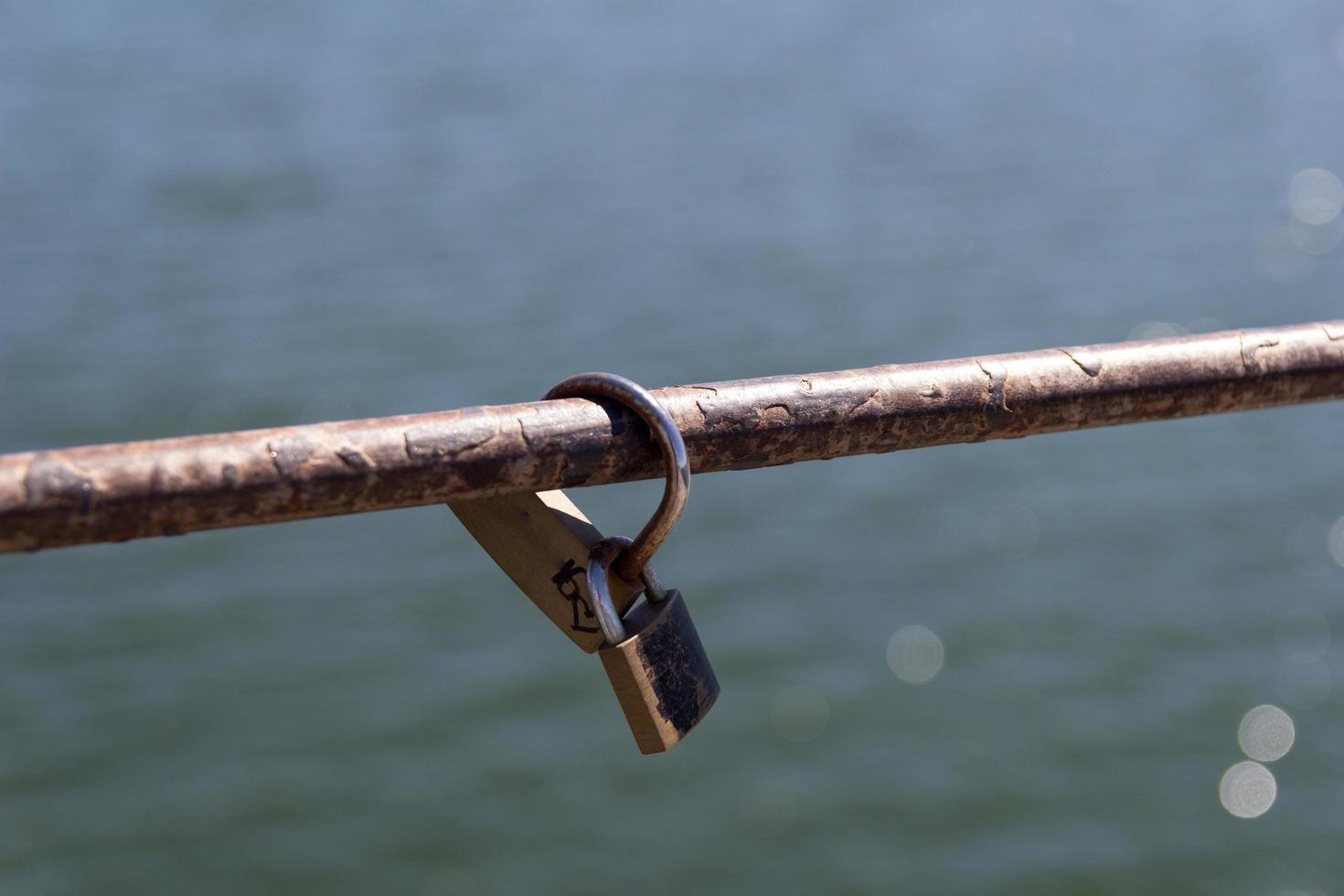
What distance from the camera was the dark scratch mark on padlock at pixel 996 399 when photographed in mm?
1139

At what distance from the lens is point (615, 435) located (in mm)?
1003

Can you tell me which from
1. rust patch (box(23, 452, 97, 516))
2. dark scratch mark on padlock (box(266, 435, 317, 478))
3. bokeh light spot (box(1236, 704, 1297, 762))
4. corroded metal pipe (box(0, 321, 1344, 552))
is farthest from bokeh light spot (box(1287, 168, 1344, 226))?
rust patch (box(23, 452, 97, 516))

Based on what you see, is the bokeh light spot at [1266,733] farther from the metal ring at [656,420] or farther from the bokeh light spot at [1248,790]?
the metal ring at [656,420]

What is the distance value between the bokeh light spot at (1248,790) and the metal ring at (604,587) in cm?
545

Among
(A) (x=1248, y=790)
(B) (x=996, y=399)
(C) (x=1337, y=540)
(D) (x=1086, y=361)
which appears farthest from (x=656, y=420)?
(C) (x=1337, y=540)

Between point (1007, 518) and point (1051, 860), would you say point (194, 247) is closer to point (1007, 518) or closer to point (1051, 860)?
point (1007, 518)

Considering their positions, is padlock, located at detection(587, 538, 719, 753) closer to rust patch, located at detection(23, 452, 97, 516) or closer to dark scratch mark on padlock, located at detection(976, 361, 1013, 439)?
dark scratch mark on padlock, located at detection(976, 361, 1013, 439)

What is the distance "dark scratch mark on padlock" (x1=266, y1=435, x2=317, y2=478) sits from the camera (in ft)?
2.91

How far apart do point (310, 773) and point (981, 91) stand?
28.6 ft

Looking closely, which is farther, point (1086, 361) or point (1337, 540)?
point (1337, 540)

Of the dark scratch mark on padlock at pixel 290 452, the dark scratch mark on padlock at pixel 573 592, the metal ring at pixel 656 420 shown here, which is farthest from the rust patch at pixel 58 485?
the dark scratch mark on padlock at pixel 573 592

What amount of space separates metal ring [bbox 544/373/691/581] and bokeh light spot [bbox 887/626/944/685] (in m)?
5.59

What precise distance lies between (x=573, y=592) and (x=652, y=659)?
0.08 meters

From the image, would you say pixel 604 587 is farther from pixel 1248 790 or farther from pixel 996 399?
pixel 1248 790
